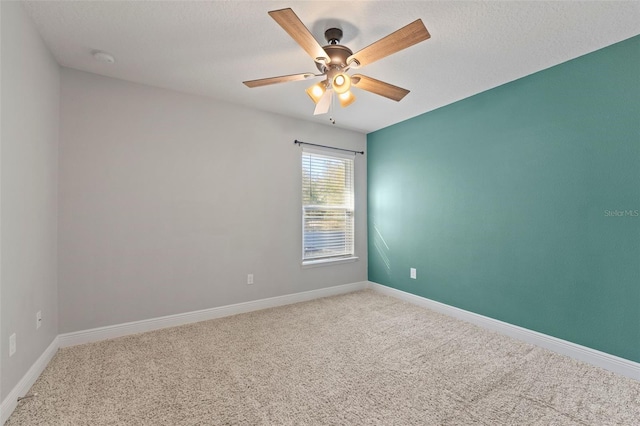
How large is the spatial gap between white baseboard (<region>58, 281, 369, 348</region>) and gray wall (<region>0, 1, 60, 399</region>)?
0.22m

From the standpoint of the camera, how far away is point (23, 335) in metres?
1.88

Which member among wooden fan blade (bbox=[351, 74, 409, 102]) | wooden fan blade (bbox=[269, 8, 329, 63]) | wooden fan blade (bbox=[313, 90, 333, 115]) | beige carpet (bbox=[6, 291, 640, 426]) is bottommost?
beige carpet (bbox=[6, 291, 640, 426])

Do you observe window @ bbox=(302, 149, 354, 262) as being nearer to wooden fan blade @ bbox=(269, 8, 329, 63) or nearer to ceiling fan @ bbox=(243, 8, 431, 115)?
ceiling fan @ bbox=(243, 8, 431, 115)

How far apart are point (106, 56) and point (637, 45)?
13.5 feet

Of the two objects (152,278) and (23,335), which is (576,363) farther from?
(23,335)

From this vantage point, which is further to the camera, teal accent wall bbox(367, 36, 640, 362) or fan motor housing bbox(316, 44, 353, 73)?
teal accent wall bbox(367, 36, 640, 362)

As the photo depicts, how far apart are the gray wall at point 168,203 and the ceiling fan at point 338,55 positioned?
1.39 metres

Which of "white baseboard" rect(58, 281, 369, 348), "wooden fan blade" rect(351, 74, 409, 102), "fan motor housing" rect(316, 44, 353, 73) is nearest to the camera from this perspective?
"fan motor housing" rect(316, 44, 353, 73)

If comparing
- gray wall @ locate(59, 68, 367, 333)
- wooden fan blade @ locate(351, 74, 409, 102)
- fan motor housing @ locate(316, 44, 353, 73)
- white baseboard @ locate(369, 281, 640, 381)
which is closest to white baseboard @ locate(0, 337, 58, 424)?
gray wall @ locate(59, 68, 367, 333)

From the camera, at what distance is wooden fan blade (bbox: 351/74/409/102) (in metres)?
2.15

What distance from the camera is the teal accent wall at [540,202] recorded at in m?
2.21

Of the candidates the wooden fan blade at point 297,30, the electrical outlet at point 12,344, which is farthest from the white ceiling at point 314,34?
the electrical outlet at point 12,344

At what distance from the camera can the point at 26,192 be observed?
6.35ft

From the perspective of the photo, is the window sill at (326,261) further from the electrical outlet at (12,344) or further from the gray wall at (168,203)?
Result: the electrical outlet at (12,344)
